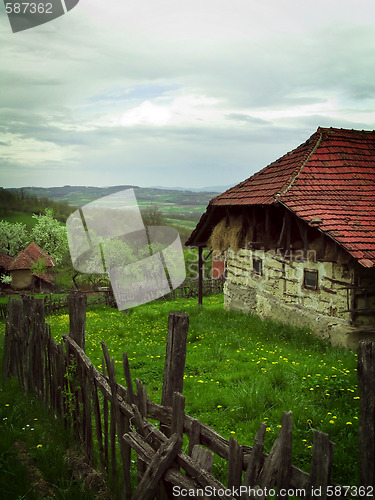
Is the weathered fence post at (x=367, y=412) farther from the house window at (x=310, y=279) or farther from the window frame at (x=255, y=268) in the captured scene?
the window frame at (x=255, y=268)

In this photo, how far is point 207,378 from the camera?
7586mm

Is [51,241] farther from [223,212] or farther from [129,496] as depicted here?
[129,496]

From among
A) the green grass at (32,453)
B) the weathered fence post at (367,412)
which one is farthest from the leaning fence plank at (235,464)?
the green grass at (32,453)

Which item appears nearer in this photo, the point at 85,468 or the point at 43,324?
the point at 85,468

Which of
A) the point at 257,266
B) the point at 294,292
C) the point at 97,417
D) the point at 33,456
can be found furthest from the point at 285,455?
the point at 257,266

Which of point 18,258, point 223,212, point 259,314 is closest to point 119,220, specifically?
point 18,258

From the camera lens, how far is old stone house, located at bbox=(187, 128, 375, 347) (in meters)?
9.98

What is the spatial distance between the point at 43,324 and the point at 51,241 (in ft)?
150

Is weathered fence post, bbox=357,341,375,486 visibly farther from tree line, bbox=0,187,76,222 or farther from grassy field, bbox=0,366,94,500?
tree line, bbox=0,187,76,222

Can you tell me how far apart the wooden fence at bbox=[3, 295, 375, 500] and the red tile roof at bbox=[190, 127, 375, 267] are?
6.67 metres

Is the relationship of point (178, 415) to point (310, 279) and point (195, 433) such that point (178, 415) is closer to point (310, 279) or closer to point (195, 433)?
point (195, 433)

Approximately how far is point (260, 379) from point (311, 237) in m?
5.31

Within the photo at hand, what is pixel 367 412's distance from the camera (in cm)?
230

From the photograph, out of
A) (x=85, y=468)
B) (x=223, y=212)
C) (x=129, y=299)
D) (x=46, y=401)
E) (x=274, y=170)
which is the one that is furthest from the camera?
(x=129, y=299)
